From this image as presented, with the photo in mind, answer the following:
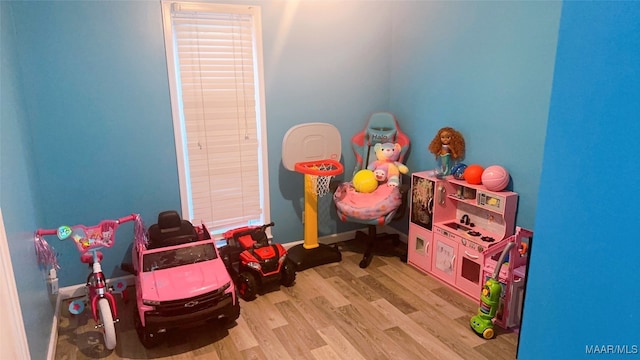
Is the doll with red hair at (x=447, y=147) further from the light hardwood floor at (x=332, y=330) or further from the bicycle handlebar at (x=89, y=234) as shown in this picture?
the bicycle handlebar at (x=89, y=234)

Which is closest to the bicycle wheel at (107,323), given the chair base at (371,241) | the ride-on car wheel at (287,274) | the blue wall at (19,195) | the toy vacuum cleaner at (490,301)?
the blue wall at (19,195)

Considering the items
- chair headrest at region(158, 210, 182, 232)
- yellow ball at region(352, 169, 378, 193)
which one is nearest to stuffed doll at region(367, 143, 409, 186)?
yellow ball at region(352, 169, 378, 193)

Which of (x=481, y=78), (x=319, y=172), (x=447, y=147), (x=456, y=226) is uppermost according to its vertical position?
(x=481, y=78)

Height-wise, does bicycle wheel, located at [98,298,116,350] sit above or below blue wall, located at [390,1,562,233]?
below

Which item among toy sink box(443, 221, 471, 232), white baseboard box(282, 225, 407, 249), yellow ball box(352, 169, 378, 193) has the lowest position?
white baseboard box(282, 225, 407, 249)

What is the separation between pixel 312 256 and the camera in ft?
11.7

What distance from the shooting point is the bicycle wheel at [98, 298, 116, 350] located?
2.34m

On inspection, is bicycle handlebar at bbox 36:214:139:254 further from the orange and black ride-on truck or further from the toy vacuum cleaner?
the toy vacuum cleaner

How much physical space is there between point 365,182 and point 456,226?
81 cm

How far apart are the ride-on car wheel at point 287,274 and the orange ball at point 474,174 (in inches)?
58.5

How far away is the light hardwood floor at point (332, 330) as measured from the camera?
2451mm

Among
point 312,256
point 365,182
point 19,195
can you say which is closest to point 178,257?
point 19,195

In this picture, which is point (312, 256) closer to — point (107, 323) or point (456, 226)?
point (456, 226)

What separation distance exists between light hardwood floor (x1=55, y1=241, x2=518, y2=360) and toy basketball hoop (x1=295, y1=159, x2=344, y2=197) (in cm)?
76
